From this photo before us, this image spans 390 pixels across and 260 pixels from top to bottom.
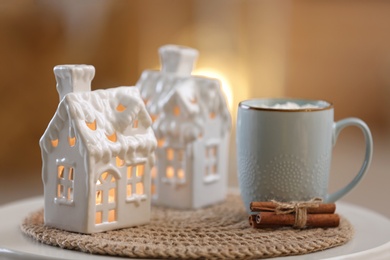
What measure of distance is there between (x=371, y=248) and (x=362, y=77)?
2.69 metres

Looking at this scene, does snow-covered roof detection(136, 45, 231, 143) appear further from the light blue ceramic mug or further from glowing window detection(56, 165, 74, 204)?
glowing window detection(56, 165, 74, 204)

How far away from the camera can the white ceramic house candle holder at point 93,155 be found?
3.39ft

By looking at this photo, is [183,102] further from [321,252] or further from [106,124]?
[321,252]

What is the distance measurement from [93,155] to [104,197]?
8 cm

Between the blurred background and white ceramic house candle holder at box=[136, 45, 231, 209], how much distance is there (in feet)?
5.79

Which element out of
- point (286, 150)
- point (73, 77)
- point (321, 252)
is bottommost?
point (321, 252)

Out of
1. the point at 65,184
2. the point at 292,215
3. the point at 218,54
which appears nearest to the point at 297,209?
the point at 292,215

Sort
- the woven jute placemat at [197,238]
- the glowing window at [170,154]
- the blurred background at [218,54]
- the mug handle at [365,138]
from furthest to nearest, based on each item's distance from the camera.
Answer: the blurred background at [218,54], the glowing window at [170,154], the mug handle at [365,138], the woven jute placemat at [197,238]

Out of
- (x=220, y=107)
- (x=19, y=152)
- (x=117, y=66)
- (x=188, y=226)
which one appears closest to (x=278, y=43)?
(x=117, y=66)

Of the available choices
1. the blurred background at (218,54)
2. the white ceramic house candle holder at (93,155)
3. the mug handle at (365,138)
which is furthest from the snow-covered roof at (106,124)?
the blurred background at (218,54)

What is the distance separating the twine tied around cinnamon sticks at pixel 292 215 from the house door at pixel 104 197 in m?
0.22

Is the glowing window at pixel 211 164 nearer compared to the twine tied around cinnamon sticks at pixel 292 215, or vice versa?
the twine tied around cinnamon sticks at pixel 292 215

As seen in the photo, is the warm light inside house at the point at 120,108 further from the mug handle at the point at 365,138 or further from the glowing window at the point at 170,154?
the mug handle at the point at 365,138

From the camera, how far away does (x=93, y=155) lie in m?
1.01
